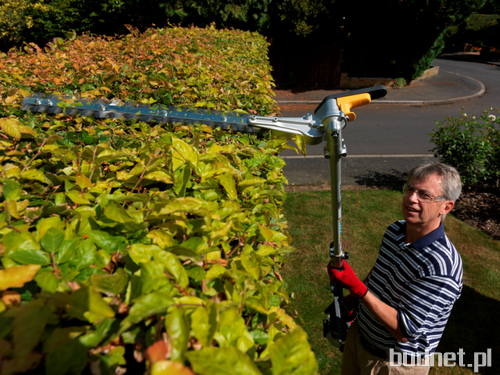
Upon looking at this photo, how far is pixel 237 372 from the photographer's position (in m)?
0.63

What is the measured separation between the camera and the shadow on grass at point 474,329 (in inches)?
137

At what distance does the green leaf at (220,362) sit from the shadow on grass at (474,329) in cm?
379

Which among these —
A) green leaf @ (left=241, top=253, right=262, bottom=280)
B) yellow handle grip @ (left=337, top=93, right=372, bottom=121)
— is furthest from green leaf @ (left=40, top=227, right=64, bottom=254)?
yellow handle grip @ (left=337, top=93, right=372, bottom=121)

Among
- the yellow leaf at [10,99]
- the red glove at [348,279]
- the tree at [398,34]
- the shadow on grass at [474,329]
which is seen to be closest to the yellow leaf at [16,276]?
the red glove at [348,279]

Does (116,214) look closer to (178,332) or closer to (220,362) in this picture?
(178,332)

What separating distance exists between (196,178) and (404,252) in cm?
154

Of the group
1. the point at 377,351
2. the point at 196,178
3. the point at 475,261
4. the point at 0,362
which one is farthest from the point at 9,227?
the point at 475,261

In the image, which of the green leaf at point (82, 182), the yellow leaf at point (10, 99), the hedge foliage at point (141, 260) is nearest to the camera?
the hedge foliage at point (141, 260)

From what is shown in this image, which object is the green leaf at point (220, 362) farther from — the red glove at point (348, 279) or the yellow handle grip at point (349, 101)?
the red glove at point (348, 279)

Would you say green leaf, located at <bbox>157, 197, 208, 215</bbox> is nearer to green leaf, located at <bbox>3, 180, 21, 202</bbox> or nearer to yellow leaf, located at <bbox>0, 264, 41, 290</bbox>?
yellow leaf, located at <bbox>0, 264, 41, 290</bbox>

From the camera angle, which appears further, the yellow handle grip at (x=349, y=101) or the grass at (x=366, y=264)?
the grass at (x=366, y=264)

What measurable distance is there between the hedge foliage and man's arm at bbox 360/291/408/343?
943 mm

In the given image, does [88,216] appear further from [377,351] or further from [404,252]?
[377,351]

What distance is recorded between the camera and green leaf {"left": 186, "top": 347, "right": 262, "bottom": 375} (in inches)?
24.6
